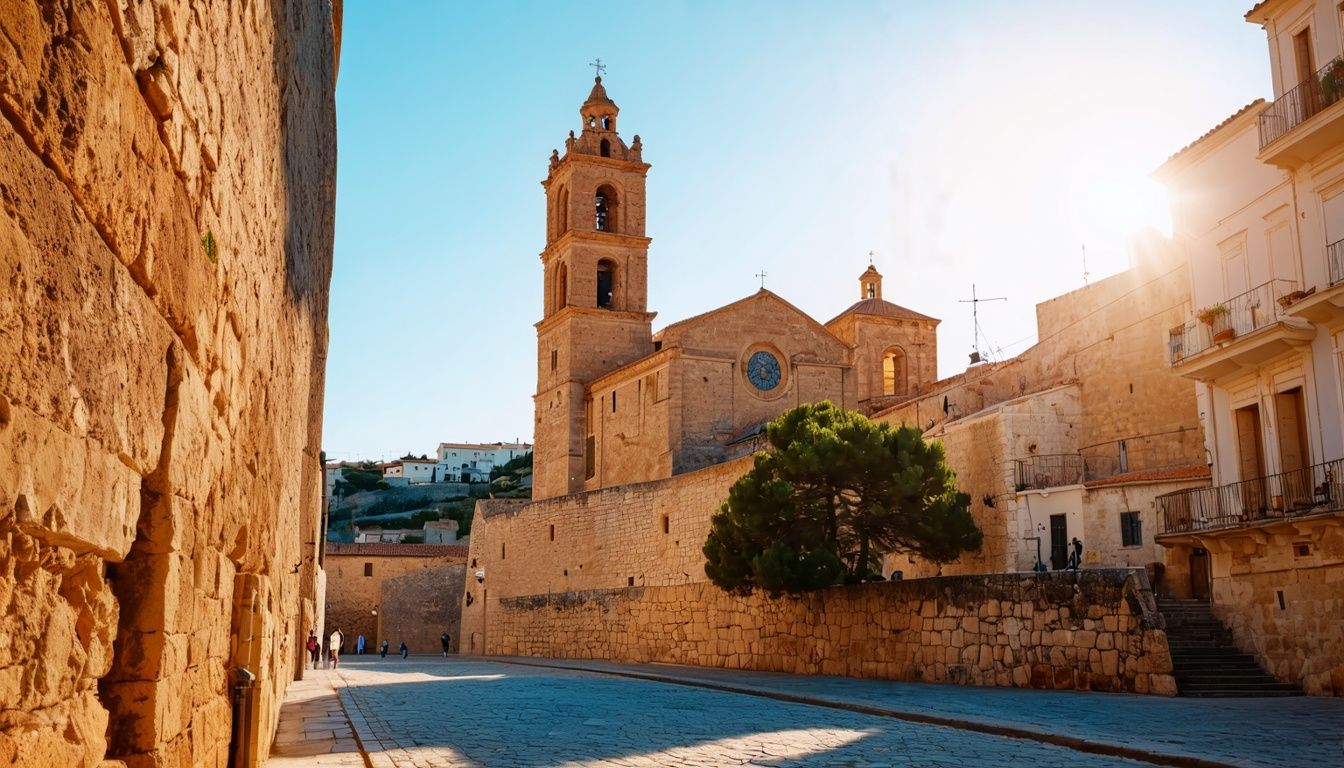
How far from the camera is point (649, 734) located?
1153 centimetres

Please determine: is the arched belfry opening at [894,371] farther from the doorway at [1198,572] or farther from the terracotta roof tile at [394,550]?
the doorway at [1198,572]

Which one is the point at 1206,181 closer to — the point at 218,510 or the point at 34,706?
the point at 218,510

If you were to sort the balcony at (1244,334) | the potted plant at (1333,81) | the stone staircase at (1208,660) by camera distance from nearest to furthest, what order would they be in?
the potted plant at (1333,81) → the stone staircase at (1208,660) → the balcony at (1244,334)

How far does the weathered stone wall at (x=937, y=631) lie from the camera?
16094mm

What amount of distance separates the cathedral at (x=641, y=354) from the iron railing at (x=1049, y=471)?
16959mm

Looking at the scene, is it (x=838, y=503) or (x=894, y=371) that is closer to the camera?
(x=838, y=503)

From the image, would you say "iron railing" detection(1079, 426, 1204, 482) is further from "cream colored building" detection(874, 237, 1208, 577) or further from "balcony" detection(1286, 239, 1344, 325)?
"balcony" detection(1286, 239, 1344, 325)

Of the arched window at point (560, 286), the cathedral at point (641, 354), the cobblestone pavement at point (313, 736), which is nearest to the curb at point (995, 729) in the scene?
the cobblestone pavement at point (313, 736)

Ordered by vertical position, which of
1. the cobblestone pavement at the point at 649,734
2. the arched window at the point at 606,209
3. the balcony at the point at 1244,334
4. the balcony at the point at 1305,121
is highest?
the arched window at the point at 606,209

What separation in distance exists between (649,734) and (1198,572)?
16.6 m

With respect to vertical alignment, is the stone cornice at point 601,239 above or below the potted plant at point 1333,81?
above

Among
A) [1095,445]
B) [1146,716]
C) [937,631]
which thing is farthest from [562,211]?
[1146,716]

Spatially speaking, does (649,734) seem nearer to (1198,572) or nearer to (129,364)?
(129,364)

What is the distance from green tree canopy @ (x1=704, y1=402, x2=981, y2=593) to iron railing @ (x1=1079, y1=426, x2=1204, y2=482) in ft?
21.8
